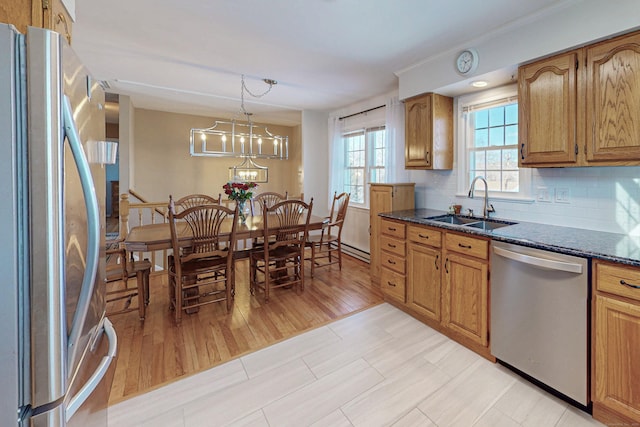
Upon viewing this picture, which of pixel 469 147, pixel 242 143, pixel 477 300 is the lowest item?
pixel 477 300

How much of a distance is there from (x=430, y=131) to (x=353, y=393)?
2443 millimetres

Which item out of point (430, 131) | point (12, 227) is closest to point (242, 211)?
point (430, 131)

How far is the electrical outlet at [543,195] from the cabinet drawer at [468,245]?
0.83 meters

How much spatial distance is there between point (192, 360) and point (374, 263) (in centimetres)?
217

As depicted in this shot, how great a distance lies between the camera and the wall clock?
8.01ft

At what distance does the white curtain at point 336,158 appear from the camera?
16.5 ft

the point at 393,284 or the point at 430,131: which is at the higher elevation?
the point at 430,131

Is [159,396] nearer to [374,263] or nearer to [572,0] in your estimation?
[374,263]

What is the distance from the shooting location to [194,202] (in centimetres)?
372

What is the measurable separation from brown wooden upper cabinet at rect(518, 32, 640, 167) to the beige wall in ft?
13.4

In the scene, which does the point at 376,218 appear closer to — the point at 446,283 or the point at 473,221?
the point at 473,221

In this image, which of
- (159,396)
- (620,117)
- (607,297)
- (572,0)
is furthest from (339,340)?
(572,0)

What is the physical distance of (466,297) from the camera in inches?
87.2

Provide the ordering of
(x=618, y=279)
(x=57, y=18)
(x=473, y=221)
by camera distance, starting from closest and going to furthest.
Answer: (x=57, y=18) → (x=618, y=279) → (x=473, y=221)
